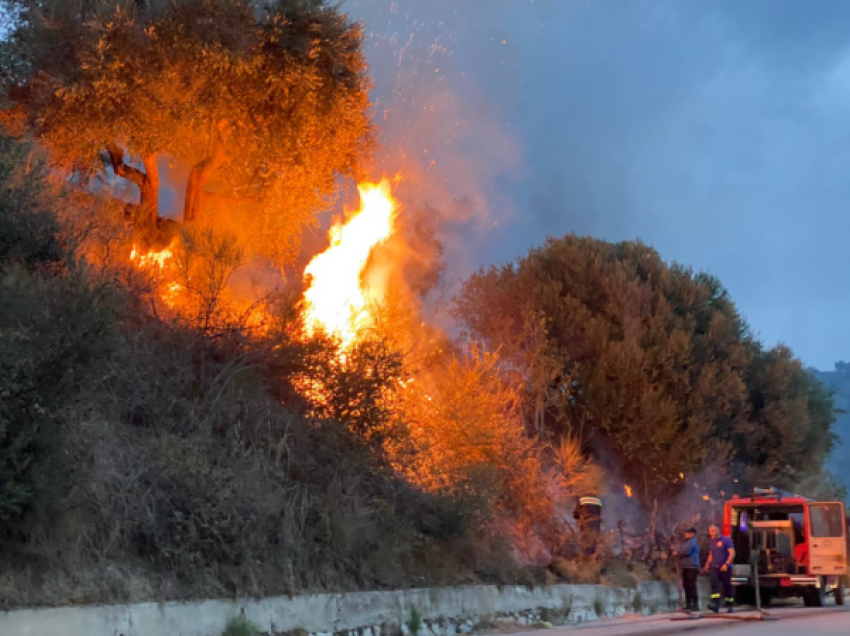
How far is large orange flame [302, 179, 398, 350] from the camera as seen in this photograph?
15266 mm

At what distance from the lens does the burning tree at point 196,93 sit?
16141 mm

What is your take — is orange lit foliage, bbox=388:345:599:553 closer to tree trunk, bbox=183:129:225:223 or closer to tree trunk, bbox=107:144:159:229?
tree trunk, bbox=183:129:225:223

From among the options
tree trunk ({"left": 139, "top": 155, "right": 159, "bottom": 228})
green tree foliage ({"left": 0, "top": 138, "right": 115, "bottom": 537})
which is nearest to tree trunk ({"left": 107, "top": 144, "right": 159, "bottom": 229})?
tree trunk ({"left": 139, "top": 155, "right": 159, "bottom": 228})

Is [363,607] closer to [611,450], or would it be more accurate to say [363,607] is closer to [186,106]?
[186,106]

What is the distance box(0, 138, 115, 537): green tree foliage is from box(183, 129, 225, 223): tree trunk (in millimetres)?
7669

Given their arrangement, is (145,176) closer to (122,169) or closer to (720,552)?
(122,169)

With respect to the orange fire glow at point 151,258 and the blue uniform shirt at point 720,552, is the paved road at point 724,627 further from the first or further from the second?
the orange fire glow at point 151,258

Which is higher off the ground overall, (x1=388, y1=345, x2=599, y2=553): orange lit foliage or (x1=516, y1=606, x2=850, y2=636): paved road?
(x1=388, y1=345, x2=599, y2=553): orange lit foliage

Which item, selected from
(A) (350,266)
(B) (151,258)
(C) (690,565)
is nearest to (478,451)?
(A) (350,266)

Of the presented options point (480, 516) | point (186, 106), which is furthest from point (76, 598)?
point (186, 106)

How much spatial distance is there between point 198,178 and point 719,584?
510 inches

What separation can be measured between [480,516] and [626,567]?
21.2 feet

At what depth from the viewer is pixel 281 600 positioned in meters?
9.58

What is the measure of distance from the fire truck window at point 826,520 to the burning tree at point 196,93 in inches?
529
